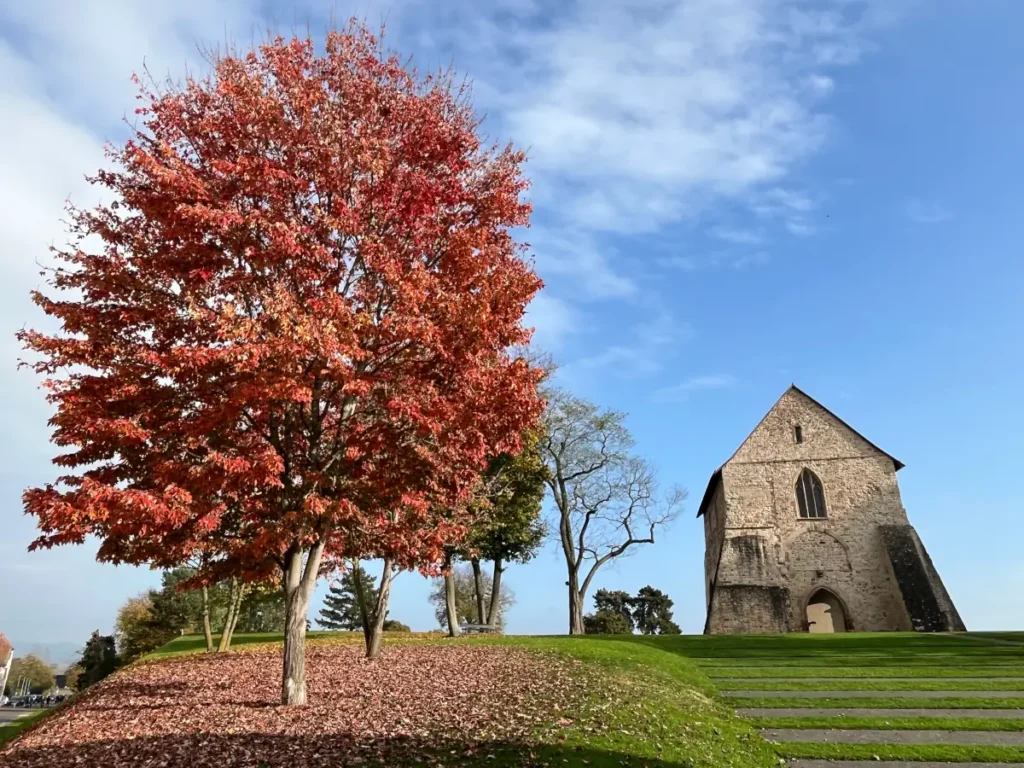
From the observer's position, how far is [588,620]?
52844 millimetres

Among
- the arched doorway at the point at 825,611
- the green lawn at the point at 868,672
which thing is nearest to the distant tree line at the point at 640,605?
the arched doorway at the point at 825,611

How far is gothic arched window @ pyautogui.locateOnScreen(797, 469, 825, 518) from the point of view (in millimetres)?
36156

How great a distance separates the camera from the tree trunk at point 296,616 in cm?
1107

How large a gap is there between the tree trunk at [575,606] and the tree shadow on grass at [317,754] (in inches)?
1113

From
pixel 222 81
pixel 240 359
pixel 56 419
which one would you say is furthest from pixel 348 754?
pixel 222 81

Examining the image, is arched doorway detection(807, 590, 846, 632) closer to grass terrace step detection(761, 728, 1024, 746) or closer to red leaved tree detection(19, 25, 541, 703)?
grass terrace step detection(761, 728, 1024, 746)

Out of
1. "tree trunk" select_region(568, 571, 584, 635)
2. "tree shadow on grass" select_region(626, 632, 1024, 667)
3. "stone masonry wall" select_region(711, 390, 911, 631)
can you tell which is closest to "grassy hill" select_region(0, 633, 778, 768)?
"tree shadow on grass" select_region(626, 632, 1024, 667)

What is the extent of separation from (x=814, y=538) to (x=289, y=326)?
113ft

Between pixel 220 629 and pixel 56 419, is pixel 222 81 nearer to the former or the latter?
pixel 56 419

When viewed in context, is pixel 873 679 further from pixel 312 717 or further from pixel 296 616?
pixel 296 616

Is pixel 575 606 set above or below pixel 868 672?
above

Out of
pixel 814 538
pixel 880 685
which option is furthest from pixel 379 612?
pixel 814 538

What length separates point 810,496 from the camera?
120 ft

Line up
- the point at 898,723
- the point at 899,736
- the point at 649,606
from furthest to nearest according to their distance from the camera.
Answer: the point at 649,606 < the point at 898,723 < the point at 899,736
